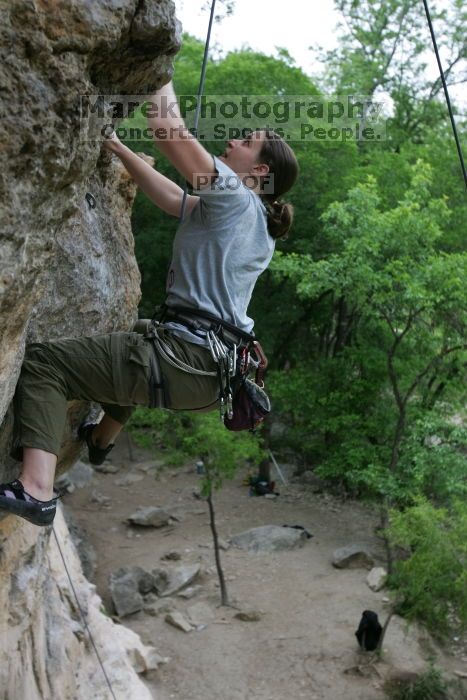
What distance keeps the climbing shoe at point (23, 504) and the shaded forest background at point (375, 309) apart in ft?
26.0

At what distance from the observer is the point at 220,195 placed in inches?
127

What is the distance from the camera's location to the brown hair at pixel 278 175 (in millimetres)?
3414

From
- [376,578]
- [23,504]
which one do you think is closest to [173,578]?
[376,578]

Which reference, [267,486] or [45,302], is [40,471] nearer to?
[45,302]

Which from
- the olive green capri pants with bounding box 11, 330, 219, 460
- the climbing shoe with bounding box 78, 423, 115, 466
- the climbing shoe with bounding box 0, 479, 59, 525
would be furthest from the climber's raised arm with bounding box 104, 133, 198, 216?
the climbing shoe with bounding box 0, 479, 59, 525

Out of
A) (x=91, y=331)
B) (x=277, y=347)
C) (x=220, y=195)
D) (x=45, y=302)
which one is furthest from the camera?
(x=277, y=347)

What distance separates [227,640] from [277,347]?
29.8 feet

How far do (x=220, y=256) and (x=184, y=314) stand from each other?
0.30 meters

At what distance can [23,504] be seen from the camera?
291cm

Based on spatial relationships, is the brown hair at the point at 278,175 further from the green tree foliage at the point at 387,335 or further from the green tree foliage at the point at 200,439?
the green tree foliage at the point at 200,439

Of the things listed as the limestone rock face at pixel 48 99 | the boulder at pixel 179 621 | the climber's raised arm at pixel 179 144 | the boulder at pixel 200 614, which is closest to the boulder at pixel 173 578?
the boulder at pixel 200 614

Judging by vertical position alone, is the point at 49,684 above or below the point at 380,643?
above

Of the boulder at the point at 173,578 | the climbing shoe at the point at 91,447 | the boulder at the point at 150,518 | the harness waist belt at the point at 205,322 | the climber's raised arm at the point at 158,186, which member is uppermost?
the climber's raised arm at the point at 158,186

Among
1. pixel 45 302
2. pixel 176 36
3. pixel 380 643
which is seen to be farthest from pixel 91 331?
pixel 380 643
